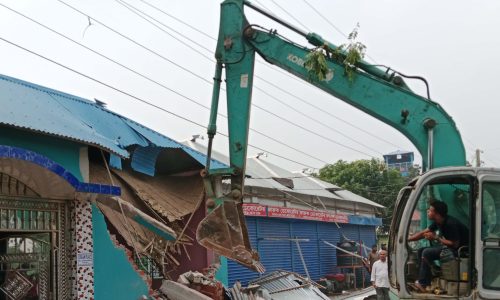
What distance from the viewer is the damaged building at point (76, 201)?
8.56m

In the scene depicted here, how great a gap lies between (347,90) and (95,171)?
18.1ft

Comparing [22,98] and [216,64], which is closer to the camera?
[216,64]

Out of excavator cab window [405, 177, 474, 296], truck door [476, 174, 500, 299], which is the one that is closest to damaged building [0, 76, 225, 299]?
excavator cab window [405, 177, 474, 296]

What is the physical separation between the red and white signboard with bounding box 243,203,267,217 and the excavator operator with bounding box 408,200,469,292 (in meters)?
11.0

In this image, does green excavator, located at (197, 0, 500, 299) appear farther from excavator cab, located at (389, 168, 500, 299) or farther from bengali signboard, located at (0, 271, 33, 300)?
bengali signboard, located at (0, 271, 33, 300)

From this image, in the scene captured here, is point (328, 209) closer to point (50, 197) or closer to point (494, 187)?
point (50, 197)

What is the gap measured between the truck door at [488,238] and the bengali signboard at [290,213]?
10453 mm

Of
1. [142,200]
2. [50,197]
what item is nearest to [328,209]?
[142,200]

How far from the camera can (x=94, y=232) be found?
9797mm

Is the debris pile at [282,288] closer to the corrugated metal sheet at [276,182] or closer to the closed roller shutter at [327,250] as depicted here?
the corrugated metal sheet at [276,182]

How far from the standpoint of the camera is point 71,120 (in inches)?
373

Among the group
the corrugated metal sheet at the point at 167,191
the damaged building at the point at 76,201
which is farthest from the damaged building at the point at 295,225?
the damaged building at the point at 76,201

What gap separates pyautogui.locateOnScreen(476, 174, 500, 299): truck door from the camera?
525cm

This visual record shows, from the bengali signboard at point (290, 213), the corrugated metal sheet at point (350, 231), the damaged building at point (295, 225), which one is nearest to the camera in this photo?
the bengali signboard at point (290, 213)
